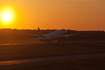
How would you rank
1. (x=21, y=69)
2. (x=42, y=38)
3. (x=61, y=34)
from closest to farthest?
(x=21, y=69)
(x=42, y=38)
(x=61, y=34)

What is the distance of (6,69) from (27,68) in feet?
5.58

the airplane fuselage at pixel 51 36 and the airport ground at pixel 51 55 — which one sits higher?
the airplane fuselage at pixel 51 36

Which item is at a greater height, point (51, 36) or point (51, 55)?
point (51, 36)

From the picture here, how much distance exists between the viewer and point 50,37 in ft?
172

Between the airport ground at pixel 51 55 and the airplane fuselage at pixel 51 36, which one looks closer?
the airport ground at pixel 51 55

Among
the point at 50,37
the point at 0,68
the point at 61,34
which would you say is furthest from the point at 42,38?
the point at 0,68

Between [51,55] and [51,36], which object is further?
[51,36]

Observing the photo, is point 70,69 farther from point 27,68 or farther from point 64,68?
point 27,68

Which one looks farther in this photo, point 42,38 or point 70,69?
point 42,38

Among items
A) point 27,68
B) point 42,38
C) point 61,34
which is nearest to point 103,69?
point 27,68

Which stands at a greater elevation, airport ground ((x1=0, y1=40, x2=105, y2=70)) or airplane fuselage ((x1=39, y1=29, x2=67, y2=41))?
airplane fuselage ((x1=39, y1=29, x2=67, y2=41))

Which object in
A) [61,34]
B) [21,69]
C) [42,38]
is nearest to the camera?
[21,69]

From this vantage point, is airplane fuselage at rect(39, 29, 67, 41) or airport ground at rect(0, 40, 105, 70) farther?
airplane fuselage at rect(39, 29, 67, 41)

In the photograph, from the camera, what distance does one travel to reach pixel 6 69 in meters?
14.6
